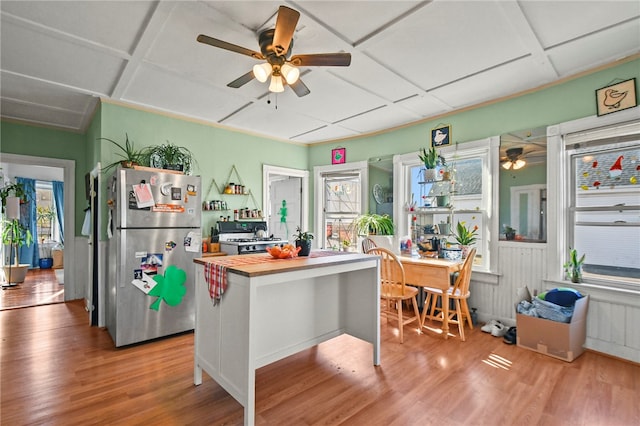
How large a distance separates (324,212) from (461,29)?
11.6 ft

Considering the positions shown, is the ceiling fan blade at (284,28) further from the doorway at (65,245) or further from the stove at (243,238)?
the doorway at (65,245)

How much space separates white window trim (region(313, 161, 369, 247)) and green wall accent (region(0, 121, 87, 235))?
353 centimetres

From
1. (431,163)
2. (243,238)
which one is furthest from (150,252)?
(431,163)

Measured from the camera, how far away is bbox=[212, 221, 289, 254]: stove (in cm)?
390

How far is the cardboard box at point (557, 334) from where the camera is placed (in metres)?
2.63

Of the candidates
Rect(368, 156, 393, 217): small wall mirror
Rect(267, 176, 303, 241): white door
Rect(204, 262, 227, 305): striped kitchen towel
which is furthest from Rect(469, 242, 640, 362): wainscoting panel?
Rect(267, 176, 303, 241): white door

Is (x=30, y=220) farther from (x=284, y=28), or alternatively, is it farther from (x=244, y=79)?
(x=284, y=28)

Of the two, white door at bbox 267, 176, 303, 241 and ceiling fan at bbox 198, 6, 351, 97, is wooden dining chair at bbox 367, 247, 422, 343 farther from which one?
white door at bbox 267, 176, 303, 241

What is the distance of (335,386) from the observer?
7.38 feet

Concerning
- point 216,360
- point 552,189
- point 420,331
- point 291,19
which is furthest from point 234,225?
point 552,189

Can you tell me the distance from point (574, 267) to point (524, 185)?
3.02ft

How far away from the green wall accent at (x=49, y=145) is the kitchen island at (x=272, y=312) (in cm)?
354

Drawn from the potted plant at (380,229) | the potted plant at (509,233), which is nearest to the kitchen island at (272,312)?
the potted plant at (380,229)

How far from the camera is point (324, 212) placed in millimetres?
5309
